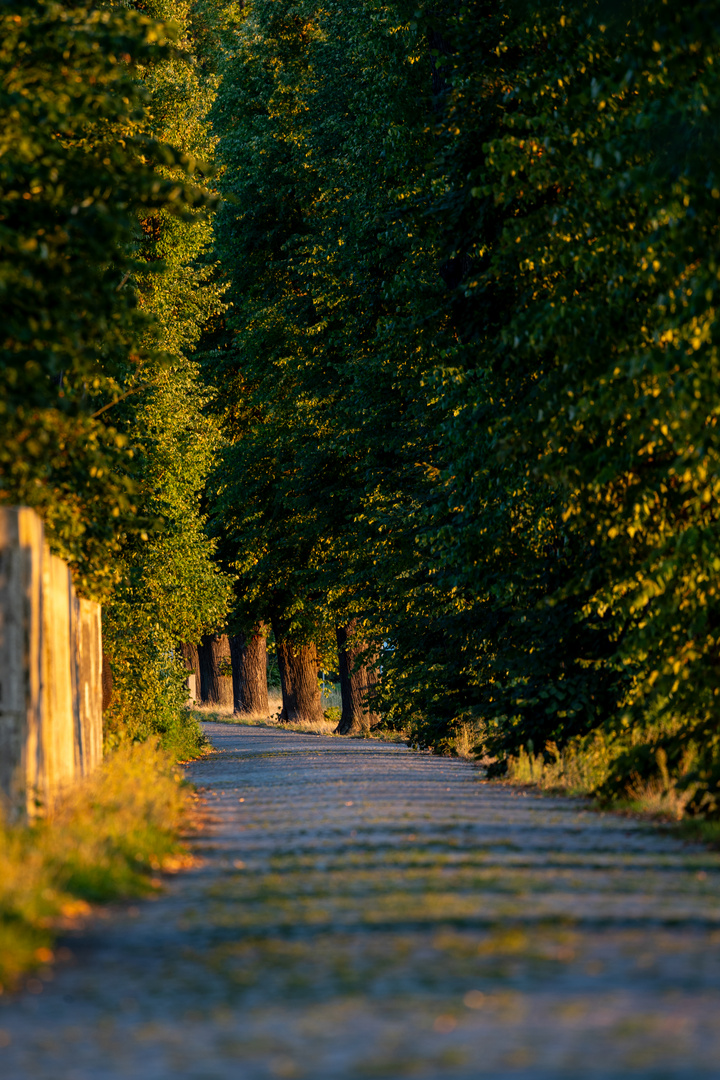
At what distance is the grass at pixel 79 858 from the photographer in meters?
7.17

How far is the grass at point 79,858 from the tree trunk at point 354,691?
24945mm

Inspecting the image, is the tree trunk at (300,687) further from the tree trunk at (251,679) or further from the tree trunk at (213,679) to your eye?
the tree trunk at (213,679)

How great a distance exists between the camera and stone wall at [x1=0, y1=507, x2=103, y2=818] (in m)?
10.2

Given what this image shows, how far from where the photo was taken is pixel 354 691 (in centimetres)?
3875

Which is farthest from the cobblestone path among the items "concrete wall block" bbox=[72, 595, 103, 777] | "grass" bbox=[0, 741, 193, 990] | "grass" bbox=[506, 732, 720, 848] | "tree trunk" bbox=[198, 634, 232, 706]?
"tree trunk" bbox=[198, 634, 232, 706]

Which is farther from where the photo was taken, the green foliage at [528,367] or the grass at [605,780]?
the grass at [605,780]

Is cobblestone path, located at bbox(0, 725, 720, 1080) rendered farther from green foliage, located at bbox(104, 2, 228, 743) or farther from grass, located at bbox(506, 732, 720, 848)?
green foliage, located at bbox(104, 2, 228, 743)

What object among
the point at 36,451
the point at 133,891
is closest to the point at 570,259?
the point at 36,451

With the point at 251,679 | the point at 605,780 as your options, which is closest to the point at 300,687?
the point at 251,679

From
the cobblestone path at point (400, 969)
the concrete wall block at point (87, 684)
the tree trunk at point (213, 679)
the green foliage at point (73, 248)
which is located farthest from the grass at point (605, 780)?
the tree trunk at point (213, 679)

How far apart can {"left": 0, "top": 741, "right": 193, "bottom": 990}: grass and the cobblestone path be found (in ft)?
0.78

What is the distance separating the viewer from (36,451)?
11.5 metres

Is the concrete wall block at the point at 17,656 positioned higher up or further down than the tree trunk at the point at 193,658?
further down

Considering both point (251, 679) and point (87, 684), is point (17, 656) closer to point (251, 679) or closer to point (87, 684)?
point (87, 684)
